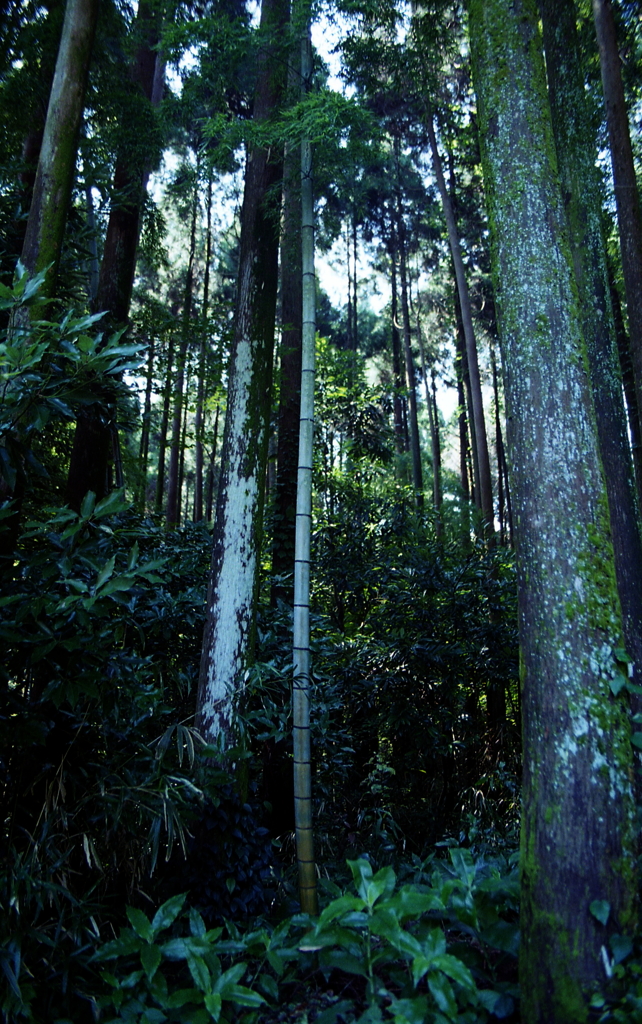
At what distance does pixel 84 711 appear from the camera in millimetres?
3250

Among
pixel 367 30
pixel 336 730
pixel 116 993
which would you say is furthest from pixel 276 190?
pixel 116 993

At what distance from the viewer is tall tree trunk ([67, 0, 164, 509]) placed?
5562 mm

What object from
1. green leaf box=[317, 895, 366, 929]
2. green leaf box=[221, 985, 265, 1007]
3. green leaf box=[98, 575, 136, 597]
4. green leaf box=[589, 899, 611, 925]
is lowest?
green leaf box=[221, 985, 265, 1007]

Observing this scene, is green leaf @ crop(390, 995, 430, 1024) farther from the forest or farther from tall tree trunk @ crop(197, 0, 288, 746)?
tall tree trunk @ crop(197, 0, 288, 746)

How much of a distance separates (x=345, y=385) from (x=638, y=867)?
783cm

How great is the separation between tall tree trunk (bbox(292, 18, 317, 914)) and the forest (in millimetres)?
23

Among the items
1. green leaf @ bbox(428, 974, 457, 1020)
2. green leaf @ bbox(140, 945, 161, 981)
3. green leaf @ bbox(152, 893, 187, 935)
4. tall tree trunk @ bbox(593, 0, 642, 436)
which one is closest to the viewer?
green leaf @ bbox(428, 974, 457, 1020)

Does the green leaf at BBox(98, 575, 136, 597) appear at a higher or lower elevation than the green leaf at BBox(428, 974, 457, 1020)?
higher

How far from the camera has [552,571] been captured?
2436mm

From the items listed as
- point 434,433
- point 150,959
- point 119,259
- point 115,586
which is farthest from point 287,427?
point 434,433

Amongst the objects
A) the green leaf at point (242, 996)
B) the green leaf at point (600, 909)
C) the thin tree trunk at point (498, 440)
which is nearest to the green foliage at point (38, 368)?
the green leaf at point (242, 996)

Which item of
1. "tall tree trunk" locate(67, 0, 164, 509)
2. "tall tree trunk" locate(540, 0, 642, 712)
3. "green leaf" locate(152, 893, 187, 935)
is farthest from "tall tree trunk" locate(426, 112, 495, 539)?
"green leaf" locate(152, 893, 187, 935)

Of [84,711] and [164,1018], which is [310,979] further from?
[84,711]

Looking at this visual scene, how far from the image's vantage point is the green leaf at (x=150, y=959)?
93.0 inches
